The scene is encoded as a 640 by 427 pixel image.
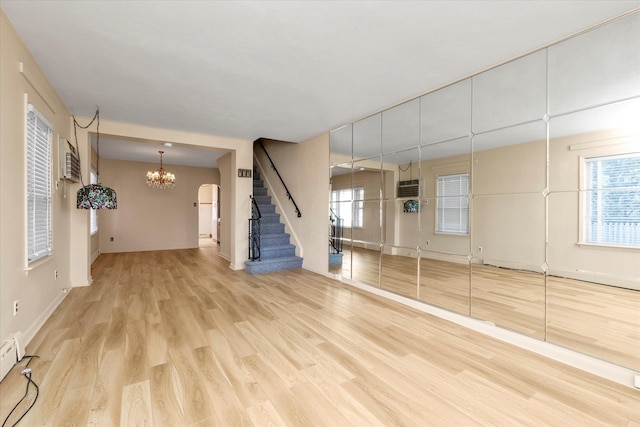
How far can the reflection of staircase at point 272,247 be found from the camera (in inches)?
213

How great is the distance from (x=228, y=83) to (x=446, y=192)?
2861mm

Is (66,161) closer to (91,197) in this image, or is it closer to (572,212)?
(91,197)

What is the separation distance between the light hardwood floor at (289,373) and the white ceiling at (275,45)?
2652 millimetres

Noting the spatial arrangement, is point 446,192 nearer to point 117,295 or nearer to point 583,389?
point 583,389

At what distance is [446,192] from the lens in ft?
10.9

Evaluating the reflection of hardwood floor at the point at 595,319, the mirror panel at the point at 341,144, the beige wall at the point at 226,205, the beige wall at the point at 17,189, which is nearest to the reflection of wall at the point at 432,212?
the reflection of hardwood floor at the point at 595,319

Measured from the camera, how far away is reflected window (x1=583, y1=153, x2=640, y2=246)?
2096 mm

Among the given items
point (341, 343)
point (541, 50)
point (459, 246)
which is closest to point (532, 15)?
point (541, 50)

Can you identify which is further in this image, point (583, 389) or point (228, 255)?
point (228, 255)

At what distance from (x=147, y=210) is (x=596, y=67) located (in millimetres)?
9855

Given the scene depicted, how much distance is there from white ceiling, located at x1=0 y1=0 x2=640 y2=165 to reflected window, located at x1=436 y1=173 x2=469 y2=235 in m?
1.11

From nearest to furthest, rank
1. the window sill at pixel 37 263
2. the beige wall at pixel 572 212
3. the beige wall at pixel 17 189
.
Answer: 1. the beige wall at pixel 17 189
2. the beige wall at pixel 572 212
3. the window sill at pixel 37 263

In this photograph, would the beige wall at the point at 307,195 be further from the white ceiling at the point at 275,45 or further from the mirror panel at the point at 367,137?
the white ceiling at the point at 275,45

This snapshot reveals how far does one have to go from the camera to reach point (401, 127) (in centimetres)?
373
